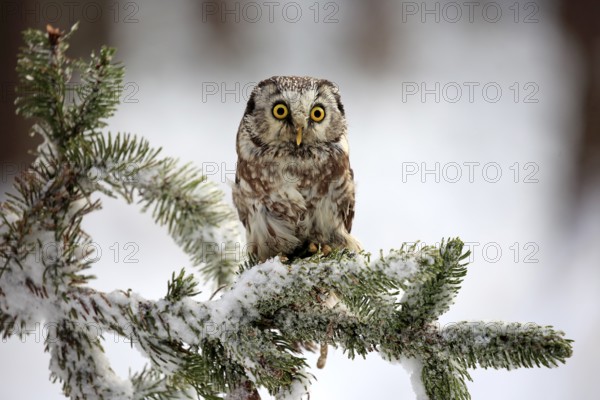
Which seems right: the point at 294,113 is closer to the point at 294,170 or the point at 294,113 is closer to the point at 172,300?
the point at 294,170

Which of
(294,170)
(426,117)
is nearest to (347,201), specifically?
(294,170)

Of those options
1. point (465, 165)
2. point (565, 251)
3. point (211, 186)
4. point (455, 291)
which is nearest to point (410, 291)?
point (455, 291)

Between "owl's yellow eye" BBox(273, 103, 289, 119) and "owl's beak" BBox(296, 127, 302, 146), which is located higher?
"owl's yellow eye" BBox(273, 103, 289, 119)

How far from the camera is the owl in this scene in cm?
129

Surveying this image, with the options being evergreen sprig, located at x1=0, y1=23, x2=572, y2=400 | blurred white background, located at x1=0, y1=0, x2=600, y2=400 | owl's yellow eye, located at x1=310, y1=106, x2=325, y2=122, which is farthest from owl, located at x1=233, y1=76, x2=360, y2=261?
blurred white background, located at x1=0, y1=0, x2=600, y2=400

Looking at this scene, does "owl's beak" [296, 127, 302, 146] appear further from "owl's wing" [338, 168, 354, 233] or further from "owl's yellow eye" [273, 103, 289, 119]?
"owl's wing" [338, 168, 354, 233]

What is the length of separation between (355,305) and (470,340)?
0.55 feet

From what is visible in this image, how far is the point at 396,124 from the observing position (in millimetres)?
3000

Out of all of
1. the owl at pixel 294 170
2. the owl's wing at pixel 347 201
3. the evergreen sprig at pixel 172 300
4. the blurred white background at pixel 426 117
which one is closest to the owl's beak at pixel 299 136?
the owl at pixel 294 170

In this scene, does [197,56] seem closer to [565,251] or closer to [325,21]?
[325,21]

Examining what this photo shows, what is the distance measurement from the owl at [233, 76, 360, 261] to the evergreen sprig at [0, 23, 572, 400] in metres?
0.35

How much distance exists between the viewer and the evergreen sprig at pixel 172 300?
2.71ft

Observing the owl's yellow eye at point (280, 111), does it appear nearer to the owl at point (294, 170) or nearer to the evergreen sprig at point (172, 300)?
the owl at point (294, 170)

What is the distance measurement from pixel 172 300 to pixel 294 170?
47 centimetres
